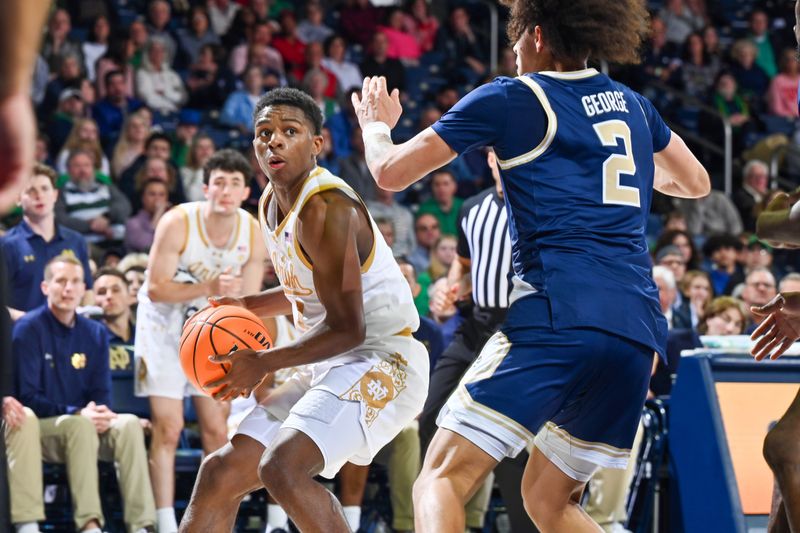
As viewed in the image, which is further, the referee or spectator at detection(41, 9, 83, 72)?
spectator at detection(41, 9, 83, 72)

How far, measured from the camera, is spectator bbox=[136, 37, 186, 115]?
11.4 m

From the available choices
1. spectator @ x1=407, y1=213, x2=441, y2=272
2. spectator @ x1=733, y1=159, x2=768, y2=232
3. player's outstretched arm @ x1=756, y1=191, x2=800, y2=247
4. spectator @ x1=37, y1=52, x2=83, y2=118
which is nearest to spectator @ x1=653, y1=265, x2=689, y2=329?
spectator @ x1=407, y1=213, x2=441, y2=272

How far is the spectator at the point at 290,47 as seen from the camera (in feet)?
41.3

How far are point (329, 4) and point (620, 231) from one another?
10.8 metres

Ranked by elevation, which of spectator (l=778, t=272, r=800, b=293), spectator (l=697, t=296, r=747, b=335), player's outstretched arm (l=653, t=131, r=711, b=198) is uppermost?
player's outstretched arm (l=653, t=131, r=711, b=198)

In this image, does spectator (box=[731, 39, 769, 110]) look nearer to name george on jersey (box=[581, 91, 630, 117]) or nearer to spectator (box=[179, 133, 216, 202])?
spectator (box=[179, 133, 216, 202])

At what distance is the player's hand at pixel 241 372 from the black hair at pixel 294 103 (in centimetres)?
97

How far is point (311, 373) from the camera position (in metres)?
4.64

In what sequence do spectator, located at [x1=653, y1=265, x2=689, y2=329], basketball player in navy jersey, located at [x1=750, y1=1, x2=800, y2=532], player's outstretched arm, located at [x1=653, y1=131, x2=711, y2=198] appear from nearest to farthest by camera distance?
basketball player in navy jersey, located at [x1=750, y1=1, x2=800, y2=532] < player's outstretched arm, located at [x1=653, y1=131, x2=711, y2=198] < spectator, located at [x1=653, y1=265, x2=689, y2=329]

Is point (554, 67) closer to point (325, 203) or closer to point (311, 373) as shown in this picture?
point (325, 203)

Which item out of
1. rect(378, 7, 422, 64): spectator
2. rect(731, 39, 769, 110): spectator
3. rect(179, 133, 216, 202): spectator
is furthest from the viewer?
rect(731, 39, 769, 110): spectator

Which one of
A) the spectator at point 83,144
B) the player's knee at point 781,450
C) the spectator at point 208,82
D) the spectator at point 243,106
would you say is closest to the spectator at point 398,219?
the spectator at point 243,106

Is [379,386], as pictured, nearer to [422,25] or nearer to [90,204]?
[90,204]

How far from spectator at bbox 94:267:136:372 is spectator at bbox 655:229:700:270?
4.59 m
